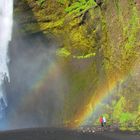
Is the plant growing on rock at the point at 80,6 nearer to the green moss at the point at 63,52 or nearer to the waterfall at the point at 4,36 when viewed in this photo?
the green moss at the point at 63,52

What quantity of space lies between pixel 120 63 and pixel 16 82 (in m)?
9.51

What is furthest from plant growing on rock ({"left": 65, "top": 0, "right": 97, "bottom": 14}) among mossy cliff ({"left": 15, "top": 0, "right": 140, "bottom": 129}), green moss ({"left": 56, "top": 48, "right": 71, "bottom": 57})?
green moss ({"left": 56, "top": 48, "right": 71, "bottom": 57})

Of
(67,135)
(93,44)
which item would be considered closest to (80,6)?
(93,44)

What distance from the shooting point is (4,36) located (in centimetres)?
4197

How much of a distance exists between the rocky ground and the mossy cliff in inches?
195

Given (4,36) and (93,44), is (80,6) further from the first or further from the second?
(4,36)

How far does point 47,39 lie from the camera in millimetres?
41188

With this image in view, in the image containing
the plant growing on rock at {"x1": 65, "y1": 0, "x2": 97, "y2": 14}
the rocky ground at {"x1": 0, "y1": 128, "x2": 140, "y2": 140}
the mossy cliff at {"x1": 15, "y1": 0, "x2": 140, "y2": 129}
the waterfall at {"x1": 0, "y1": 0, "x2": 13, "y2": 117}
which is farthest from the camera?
the waterfall at {"x1": 0, "y1": 0, "x2": 13, "y2": 117}

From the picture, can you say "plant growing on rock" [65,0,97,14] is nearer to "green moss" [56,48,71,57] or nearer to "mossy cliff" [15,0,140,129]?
"mossy cliff" [15,0,140,129]

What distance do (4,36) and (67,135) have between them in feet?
47.6

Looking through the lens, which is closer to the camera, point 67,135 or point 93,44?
point 67,135

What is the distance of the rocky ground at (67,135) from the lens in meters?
29.5

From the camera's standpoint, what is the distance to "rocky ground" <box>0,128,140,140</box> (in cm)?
2952

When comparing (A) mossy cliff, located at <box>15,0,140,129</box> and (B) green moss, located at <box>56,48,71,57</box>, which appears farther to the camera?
(B) green moss, located at <box>56,48,71,57</box>
